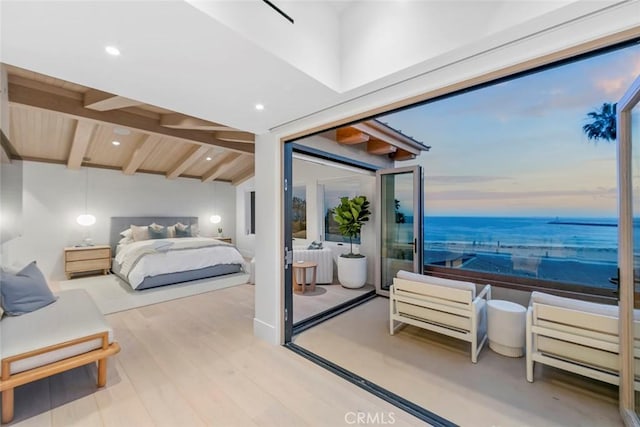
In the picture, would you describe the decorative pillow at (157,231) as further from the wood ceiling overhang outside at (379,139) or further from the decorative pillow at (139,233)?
the wood ceiling overhang outside at (379,139)

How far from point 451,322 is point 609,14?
249cm

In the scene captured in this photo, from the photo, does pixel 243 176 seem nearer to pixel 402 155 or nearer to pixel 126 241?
pixel 126 241

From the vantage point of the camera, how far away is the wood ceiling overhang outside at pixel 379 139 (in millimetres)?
3541

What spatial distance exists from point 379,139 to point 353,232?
1.88m

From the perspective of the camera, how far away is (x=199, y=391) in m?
2.06

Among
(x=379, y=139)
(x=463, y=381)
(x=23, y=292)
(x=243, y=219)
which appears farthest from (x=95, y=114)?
(x=243, y=219)

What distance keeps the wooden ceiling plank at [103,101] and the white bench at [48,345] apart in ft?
7.54

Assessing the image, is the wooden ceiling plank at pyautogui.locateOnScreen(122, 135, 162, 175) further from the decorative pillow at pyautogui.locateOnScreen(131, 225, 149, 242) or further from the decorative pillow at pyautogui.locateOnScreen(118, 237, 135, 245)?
the decorative pillow at pyautogui.locateOnScreen(118, 237, 135, 245)

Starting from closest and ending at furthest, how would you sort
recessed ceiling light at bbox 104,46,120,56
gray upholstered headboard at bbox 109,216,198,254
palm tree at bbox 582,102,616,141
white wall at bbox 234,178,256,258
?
recessed ceiling light at bbox 104,46,120,56 < palm tree at bbox 582,102,616,141 < gray upholstered headboard at bbox 109,216,198,254 < white wall at bbox 234,178,256,258

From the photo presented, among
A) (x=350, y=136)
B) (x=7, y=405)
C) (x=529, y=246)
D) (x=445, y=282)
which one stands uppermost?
(x=350, y=136)

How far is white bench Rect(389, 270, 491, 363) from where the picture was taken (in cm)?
255

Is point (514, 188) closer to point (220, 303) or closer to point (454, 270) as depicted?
point (454, 270)

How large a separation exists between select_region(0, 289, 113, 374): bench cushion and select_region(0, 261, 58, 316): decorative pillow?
8 centimetres

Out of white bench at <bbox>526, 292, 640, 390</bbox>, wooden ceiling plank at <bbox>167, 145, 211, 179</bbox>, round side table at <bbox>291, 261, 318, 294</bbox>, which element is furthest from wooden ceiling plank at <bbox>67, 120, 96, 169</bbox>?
white bench at <bbox>526, 292, 640, 390</bbox>
